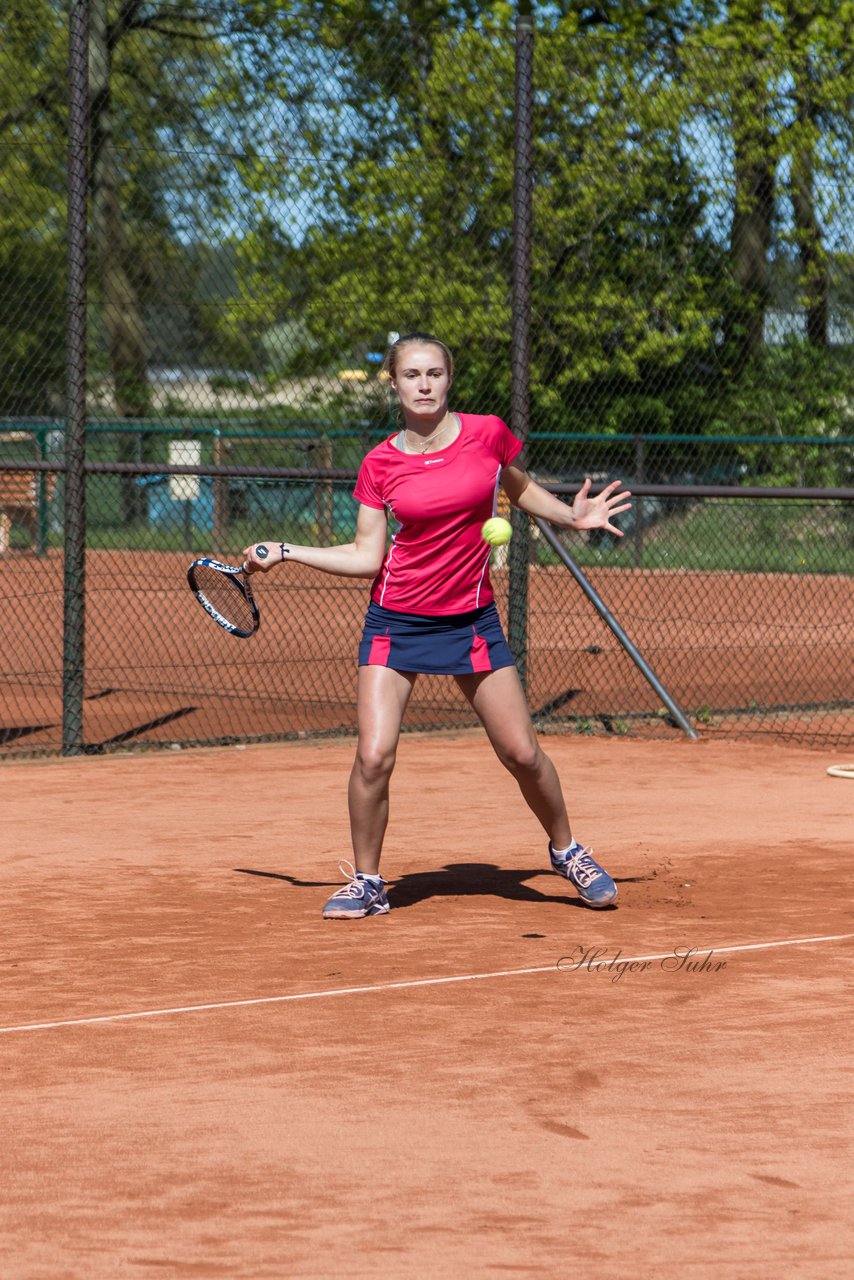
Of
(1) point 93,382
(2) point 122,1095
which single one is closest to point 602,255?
(1) point 93,382

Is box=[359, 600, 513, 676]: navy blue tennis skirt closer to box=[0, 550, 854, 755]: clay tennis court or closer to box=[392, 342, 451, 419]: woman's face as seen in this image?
box=[392, 342, 451, 419]: woman's face

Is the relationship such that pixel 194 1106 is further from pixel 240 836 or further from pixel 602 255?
pixel 602 255

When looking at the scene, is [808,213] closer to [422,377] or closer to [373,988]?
[422,377]

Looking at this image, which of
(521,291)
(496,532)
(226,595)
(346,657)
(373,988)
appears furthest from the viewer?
(346,657)

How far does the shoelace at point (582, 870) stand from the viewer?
6512mm

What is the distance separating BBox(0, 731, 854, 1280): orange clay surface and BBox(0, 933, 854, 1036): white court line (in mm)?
14

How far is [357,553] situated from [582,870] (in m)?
1.33

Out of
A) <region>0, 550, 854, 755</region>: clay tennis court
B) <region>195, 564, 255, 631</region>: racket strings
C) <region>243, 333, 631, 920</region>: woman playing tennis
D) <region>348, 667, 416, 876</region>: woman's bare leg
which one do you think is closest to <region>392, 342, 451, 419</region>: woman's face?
<region>243, 333, 631, 920</region>: woman playing tennis

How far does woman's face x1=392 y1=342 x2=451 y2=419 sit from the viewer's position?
6086mm

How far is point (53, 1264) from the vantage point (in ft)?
11.0

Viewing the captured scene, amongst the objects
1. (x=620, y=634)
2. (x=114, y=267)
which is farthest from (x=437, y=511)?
(x=114, y=267)

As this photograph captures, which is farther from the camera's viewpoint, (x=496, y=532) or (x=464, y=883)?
(x=464, y=883)

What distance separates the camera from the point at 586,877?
6.51m

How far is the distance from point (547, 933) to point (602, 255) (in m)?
8.14
